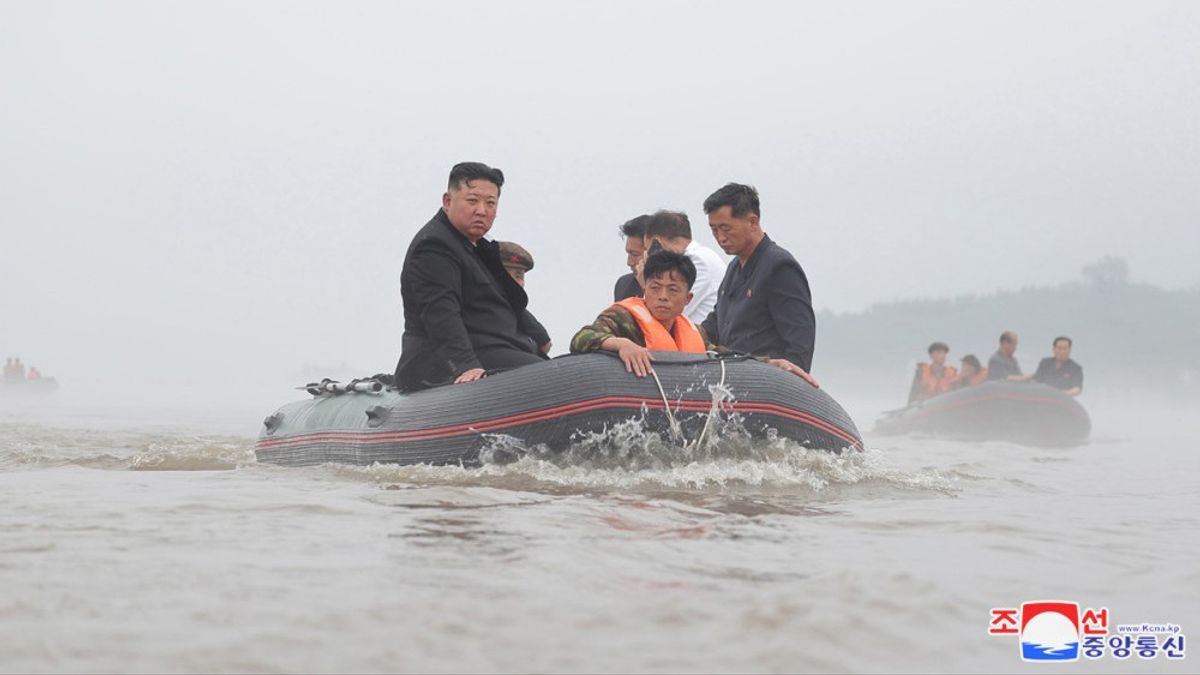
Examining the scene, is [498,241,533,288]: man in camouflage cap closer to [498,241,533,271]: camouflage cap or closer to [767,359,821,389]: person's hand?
[498,241,533,271]: camouflage cap

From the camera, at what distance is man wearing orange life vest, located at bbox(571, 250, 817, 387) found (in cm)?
599

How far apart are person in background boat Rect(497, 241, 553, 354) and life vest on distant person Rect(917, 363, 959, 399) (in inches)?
519

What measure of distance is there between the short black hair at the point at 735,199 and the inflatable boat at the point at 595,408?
1.07 meters

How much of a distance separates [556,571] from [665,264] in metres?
3.19

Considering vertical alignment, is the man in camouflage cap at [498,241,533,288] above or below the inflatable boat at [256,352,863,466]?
above

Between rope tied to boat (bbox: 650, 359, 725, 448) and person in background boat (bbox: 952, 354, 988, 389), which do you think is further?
person in background boat (bbox: 952, 354, 988, 389)

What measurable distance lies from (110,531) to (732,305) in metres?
4.18

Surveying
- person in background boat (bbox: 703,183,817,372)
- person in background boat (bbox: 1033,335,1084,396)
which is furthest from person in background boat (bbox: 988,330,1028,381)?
person in background boat (bbox: 703,183,817,372)

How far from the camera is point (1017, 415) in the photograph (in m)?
15.6

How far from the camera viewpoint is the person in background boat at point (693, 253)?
23.1 feet

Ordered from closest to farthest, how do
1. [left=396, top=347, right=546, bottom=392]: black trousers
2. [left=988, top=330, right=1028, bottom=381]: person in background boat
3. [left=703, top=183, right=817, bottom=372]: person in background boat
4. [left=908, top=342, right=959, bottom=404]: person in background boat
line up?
[left=396, top=347, right=546, bottom=392]: black trousers < [left=703, top=183, right=817, bottom=372]: person in background boat < [left=988, top=330, right=1028, bottom=381]: person in background boat < [left=908, top=342, right=959, bottom=404]: person in background boat

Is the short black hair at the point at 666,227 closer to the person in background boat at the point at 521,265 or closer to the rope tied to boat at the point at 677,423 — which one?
the person in background boat at the point at 521,265

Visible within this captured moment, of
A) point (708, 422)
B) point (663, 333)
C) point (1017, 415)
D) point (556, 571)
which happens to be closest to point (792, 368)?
point (663, 333)

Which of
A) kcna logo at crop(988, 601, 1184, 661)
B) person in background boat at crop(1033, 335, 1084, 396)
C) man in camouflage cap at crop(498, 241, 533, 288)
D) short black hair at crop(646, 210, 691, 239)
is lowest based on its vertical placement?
kcna logo at crop(988, 601, 1184, 661)
